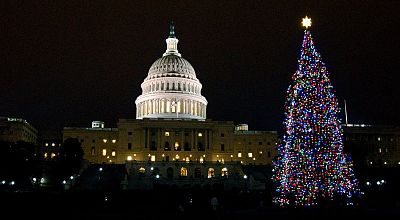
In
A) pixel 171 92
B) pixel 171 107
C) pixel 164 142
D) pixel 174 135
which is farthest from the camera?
pixel 171 92

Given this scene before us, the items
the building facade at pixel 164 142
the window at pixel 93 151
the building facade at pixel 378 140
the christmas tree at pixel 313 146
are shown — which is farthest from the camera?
the building facade at pixel 378 140

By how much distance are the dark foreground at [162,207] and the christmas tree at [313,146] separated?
151 cm

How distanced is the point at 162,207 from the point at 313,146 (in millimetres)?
11437

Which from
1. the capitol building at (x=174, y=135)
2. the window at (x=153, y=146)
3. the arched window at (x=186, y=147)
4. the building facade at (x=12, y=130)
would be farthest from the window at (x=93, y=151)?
the arched window at (x=186, y=147)

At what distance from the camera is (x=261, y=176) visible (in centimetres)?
7544

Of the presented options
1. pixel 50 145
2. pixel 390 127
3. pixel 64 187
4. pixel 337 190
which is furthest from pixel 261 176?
pixel 50 145

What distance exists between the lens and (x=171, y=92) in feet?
388

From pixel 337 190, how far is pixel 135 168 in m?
53.6

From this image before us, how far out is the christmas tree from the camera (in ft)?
106

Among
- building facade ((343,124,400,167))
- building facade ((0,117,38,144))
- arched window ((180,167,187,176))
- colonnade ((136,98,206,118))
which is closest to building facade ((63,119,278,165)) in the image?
building facade ((0,117,38,144))

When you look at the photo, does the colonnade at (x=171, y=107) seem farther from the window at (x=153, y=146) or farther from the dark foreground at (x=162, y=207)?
the dark foreground at (x=162, y=207)

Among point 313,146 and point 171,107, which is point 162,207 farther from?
point 171,107

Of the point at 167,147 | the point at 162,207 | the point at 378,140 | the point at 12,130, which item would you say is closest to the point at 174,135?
the point at 167,147

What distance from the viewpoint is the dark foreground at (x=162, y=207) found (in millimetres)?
28875
